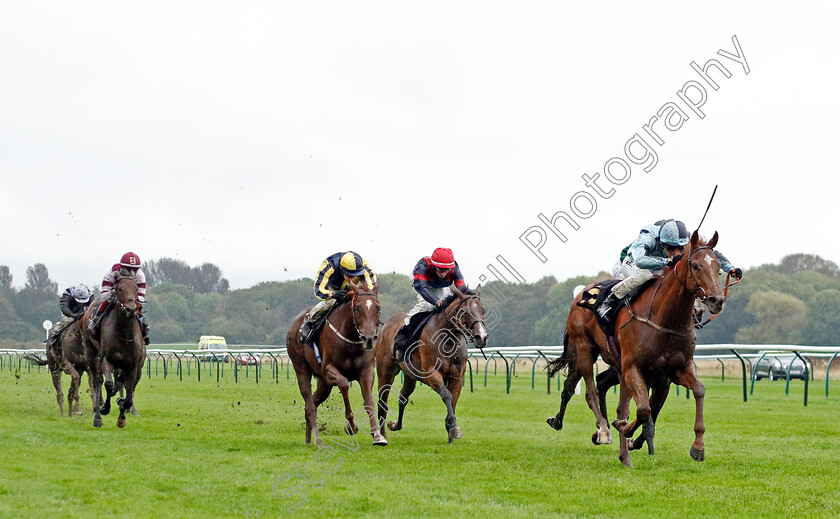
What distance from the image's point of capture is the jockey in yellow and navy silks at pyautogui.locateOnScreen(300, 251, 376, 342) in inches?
408

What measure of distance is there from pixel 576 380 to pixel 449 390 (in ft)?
4.65

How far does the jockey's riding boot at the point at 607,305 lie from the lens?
29.3ft

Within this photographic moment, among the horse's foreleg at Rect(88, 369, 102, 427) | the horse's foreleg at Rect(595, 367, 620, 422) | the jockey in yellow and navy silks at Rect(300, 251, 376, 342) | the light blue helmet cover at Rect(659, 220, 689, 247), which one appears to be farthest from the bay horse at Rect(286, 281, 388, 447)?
the horse's foreleg at Rect(88, 369, 102, 427)

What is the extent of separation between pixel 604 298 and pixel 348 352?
262 centimetres

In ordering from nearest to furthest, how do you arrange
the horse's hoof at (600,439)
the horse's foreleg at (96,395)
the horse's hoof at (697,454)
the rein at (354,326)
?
the horse's hoof at (697,454), the horse's hoof at (600,439), the rein at (354,326), the horse's foreleg at (96,395)

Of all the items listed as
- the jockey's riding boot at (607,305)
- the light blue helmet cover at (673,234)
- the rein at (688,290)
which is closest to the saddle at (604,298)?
the jockey's riding boot at (607,305)

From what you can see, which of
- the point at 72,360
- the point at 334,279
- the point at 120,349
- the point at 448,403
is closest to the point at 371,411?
the point at 448,403

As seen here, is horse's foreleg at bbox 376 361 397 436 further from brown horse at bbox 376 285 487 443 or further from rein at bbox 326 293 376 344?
rein at bbox 326 293 376 344

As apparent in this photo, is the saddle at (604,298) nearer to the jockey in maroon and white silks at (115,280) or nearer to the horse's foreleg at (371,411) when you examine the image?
the horse's foreleg at (371,411)

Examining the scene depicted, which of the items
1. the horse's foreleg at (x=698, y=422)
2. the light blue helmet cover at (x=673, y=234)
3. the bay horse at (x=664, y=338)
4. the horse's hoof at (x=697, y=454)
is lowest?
the horse's hoof at (x=697, y=454)

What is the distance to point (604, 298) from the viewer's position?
916 cm

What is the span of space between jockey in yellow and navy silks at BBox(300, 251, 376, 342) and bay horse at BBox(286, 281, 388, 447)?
0.11 metres

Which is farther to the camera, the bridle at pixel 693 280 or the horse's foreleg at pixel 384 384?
the horse's foreleg at pixel 384 384

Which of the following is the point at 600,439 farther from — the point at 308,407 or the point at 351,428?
the point at 308,407
